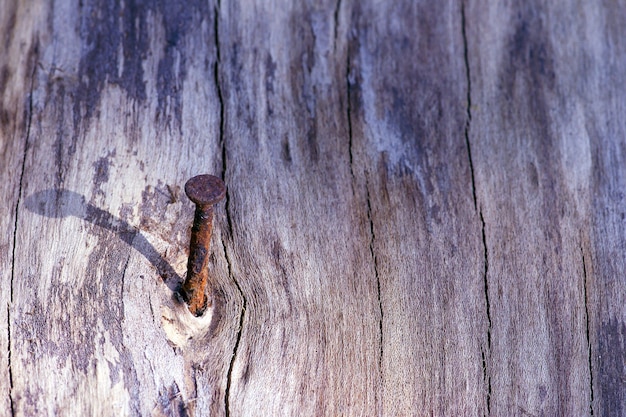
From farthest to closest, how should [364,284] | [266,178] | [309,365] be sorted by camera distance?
[266,178]
[364,284]
[309,365]

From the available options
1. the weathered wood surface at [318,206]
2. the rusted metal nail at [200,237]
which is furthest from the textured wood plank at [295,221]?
the rusted metal nail at [200,237]

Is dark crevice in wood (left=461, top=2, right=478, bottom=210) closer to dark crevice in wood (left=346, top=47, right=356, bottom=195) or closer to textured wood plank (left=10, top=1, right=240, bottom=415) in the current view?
dark crevice in wood (left=346, top=47, right=356, bottom=195)

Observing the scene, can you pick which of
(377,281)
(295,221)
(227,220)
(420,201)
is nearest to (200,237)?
(227,220)

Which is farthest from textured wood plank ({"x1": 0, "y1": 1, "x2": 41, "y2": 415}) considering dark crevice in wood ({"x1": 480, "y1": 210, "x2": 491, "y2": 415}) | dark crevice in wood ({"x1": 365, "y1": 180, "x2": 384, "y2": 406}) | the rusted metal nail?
dark crevice in wood ({"x1": 480, "y1": 210, "x2": 491, "y2": 415})

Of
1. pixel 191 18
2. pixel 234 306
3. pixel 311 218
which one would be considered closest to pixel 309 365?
pixel 234 306

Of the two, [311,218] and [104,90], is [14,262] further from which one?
[311,218]

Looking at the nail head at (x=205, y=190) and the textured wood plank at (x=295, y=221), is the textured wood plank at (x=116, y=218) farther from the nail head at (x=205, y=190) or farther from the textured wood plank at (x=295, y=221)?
the nail head at (x=205, y=190)

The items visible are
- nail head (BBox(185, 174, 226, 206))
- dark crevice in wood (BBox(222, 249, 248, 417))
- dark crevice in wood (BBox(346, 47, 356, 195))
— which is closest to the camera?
nail head (BBox(185, 174, 226, 206))
